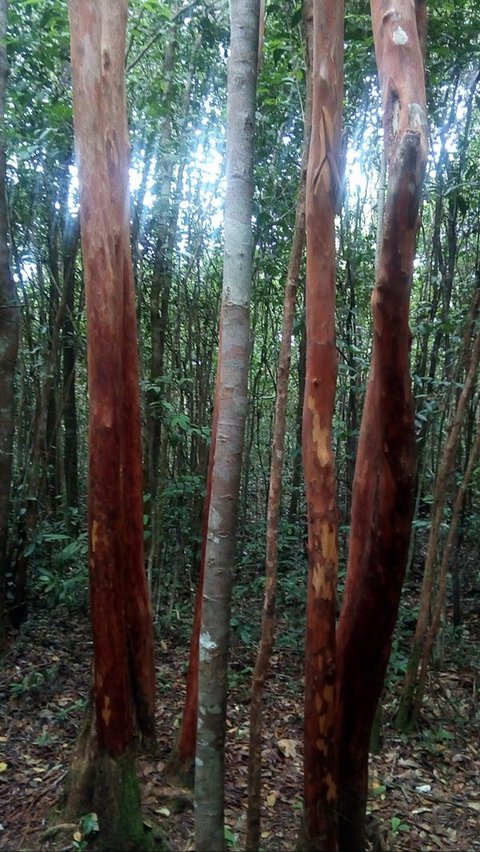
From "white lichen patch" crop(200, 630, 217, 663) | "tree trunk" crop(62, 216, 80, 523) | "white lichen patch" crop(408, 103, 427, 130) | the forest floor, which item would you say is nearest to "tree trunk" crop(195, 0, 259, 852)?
"white lichen patch" crop(200, 630, 217, 663)

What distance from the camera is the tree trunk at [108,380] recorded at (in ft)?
11.2

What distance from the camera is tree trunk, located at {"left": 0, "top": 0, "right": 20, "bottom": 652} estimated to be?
5684 mm

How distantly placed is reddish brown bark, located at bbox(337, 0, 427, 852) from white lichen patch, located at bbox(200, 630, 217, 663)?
0.74 metres

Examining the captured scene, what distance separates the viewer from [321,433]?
309 centimetres

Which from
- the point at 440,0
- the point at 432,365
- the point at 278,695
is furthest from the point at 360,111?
the point at 278,695

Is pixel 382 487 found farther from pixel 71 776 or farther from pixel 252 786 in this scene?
pixel 71 776

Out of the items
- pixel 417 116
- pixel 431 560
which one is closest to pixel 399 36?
pixel 417 116

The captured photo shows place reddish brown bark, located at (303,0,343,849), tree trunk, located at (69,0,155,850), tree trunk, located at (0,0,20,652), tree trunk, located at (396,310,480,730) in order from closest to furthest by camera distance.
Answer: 1. reddish brown bark, located at (303,0,343,849)
2. tree trunk, located at (69,0,155,850)
3. tree trunk, located at (396,310,480,730)
4. tree trunk, located at (0,0,20,652)

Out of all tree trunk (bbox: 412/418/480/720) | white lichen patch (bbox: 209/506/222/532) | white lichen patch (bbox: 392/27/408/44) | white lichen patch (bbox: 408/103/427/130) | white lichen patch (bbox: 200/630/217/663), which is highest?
white lichen patch (bbox: 392/27/408/44)

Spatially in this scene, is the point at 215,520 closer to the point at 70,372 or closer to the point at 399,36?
the point at 399,36

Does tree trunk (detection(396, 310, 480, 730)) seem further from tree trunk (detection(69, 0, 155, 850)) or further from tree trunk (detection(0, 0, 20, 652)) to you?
tree trunk (detection(0, 0, 20, 652))

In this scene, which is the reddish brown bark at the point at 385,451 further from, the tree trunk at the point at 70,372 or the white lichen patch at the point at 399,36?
the tree trunk at the point at 70,372

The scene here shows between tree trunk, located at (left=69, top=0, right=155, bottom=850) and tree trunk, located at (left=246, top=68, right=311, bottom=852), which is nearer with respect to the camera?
tree trunk, located at (left=246, top=68, right=311, bottom=852)

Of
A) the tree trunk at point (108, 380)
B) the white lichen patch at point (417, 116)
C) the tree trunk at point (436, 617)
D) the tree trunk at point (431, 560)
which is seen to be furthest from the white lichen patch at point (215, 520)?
the tree trunk at point (436, 617)
